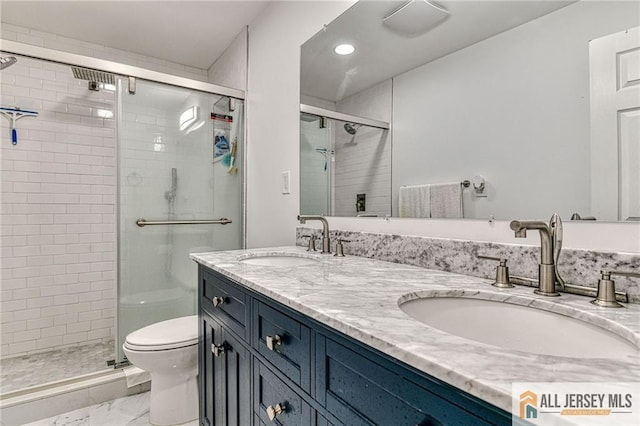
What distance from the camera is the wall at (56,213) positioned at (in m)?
2.34

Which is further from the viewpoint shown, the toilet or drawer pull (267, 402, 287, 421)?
the toilet

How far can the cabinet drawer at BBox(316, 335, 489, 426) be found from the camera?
46cm

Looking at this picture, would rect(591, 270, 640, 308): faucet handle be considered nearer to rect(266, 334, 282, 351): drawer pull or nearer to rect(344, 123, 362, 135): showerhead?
rect(266, 334, 282, 351): drawer pull

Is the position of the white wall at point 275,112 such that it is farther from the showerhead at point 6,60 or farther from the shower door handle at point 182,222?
the showerhead at point 6,60

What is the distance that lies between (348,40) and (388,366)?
1.45m

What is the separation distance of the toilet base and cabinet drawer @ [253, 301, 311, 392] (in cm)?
99

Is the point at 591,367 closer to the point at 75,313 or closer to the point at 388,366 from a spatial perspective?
the point at 388,366


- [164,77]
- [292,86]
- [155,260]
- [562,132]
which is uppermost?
[164,77]

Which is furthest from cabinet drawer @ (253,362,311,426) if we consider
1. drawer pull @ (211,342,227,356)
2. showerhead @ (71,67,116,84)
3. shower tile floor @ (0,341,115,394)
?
showerhead @ (71,67,116,84)

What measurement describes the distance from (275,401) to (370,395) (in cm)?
41

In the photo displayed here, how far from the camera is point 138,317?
2066 mm

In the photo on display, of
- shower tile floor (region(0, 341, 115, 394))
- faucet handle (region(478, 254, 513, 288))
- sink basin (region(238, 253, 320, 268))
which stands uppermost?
faucet handle (region(478, 254, 513, 288))

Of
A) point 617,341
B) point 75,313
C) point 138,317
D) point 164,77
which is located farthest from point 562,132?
point 75,313

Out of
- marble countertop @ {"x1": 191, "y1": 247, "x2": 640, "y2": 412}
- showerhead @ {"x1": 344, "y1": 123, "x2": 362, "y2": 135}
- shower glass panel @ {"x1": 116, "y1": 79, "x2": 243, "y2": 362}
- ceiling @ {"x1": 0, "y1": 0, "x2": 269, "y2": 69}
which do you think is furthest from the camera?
ceiling @ {"x1": 0, "y1": 0, "x2": 269, "y2": 69}
